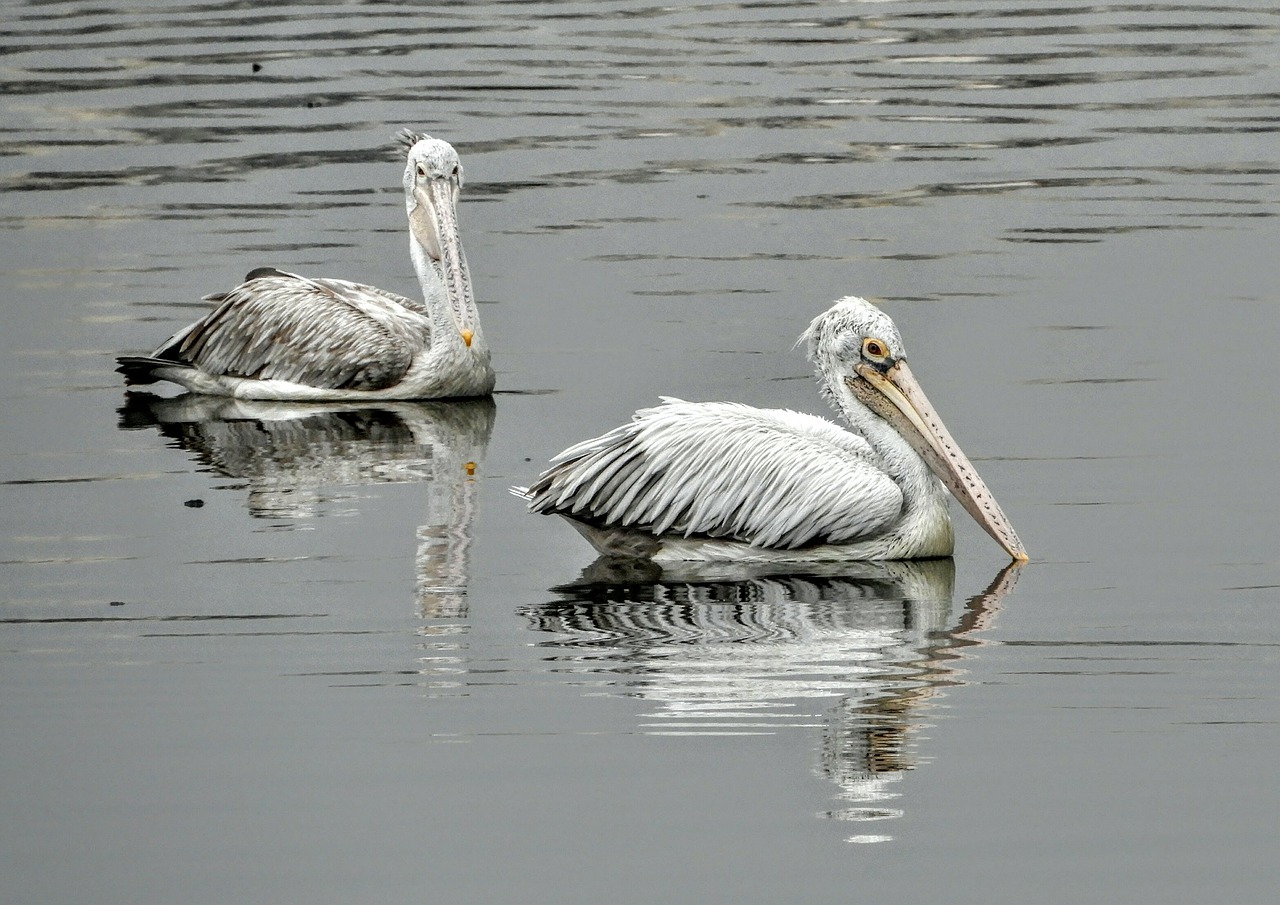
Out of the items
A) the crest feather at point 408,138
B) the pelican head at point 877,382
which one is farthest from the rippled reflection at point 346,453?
the crest feather at point 408,138

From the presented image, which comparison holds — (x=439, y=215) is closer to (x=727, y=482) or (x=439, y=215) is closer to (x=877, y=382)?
(x=877, y=382)

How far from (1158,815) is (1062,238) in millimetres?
8156

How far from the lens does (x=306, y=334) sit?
10812 mm

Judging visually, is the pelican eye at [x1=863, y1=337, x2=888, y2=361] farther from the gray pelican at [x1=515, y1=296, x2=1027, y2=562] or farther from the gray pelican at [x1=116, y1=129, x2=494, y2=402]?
the gray pelican at [x1=116, y1=129, x2=494, y2=402]

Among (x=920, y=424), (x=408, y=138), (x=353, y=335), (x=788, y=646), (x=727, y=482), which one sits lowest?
(x=788, y=646)

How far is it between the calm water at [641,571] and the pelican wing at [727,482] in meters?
0.19

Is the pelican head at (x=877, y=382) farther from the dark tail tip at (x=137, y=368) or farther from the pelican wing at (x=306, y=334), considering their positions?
the dark tail tip at (x=137, y=368)

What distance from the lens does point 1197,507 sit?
803 centimetres

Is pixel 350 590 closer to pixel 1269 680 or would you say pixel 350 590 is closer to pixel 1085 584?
pixel 1085 584

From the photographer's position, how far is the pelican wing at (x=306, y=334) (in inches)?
420

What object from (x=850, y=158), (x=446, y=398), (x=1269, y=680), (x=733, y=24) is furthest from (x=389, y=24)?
(x=1269, y=680)

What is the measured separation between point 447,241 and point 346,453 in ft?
5.74

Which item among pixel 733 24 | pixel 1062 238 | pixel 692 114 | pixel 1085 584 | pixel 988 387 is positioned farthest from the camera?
pixel 733 24

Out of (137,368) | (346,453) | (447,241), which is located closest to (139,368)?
(137,368)
